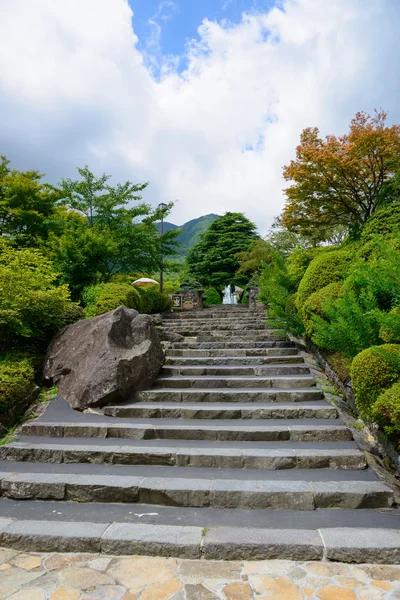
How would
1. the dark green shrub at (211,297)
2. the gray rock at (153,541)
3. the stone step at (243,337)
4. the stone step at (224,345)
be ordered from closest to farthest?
the gray rock at (153,541)
the stone step at (224,345)
the stone step at (243,337)
the dark green shrub at (211,297)

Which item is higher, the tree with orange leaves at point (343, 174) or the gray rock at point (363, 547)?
the tree with orange leaves at point (343, 174)

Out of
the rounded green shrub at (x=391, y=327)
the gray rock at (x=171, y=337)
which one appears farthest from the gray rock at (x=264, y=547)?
the gray rock at (x=171, y=337)

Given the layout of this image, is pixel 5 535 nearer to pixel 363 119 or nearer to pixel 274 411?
pixel 274 411

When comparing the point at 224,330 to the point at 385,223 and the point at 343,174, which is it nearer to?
Answer: the point at 385,223

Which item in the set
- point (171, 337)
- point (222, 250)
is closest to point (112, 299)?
point (171, 337)

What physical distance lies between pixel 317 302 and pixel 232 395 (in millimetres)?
2315

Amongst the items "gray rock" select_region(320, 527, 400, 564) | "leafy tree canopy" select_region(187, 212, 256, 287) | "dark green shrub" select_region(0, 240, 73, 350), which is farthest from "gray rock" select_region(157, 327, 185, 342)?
"leafy tree canopy" select_region(187, 212, 256, 287)

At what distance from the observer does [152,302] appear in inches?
454

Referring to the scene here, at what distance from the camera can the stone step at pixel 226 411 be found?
4691 mm

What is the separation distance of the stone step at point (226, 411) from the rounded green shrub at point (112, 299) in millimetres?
3613

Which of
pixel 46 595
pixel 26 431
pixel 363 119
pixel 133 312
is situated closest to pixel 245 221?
pixel 363 119

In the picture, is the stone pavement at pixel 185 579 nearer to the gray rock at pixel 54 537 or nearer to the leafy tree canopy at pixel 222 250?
the gray rock at pixel 54 537

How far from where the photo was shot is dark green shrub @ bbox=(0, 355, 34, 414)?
15.8 feet

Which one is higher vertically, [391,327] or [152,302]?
[152,302]
